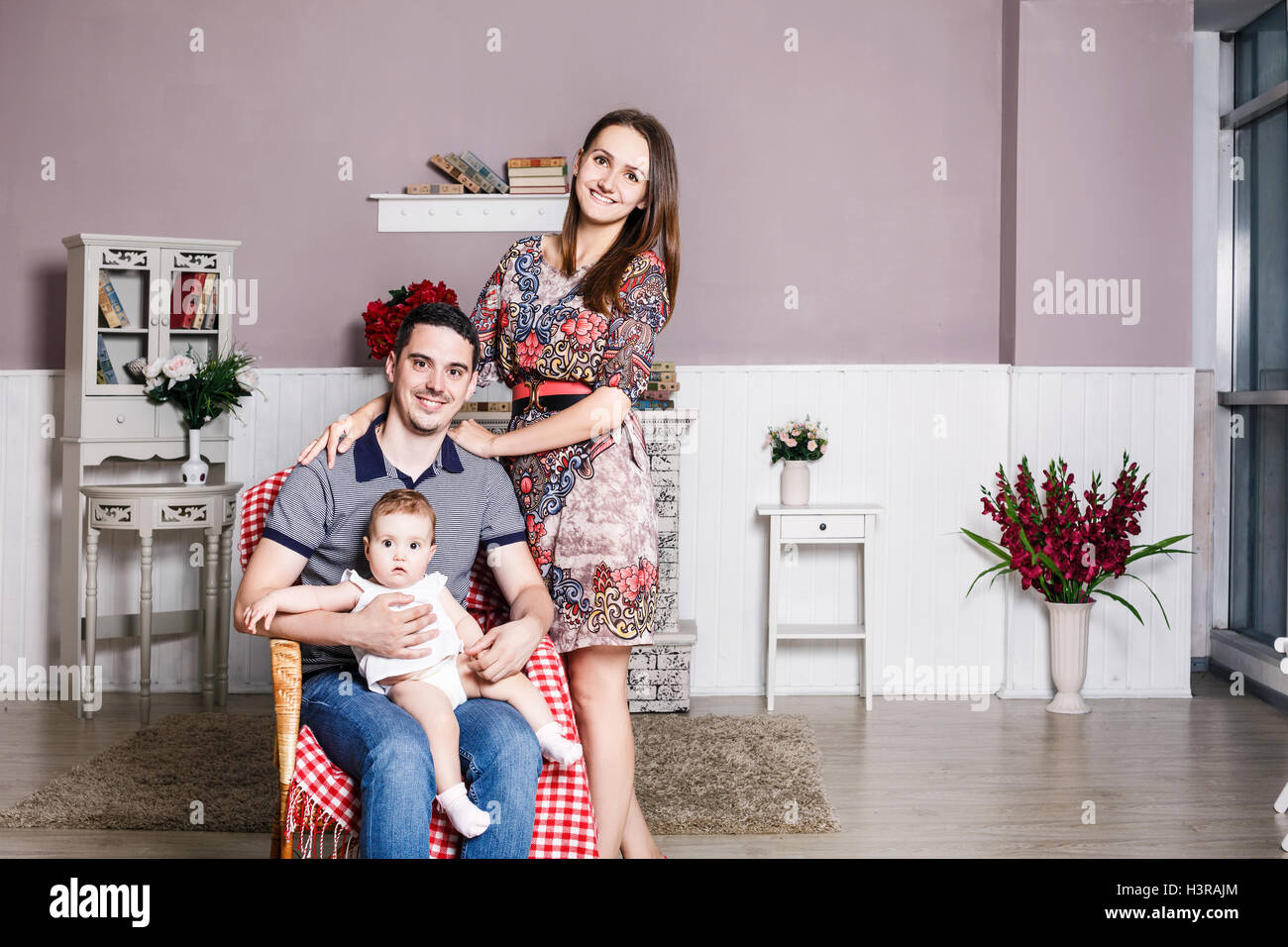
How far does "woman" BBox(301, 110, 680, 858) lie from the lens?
2057mm

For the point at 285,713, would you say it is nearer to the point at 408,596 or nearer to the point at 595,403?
the point at 408,596

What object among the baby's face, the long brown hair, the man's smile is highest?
the long brown hair

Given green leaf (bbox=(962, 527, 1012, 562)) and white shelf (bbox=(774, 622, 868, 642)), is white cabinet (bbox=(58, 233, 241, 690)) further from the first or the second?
green leaf (bbox=(962, 527, 1012, 562))

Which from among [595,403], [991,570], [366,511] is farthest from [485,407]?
[366,511]

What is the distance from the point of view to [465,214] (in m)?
4.22

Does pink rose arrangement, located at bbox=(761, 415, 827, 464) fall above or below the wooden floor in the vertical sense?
above

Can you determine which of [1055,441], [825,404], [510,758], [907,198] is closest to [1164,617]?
[1055,441]

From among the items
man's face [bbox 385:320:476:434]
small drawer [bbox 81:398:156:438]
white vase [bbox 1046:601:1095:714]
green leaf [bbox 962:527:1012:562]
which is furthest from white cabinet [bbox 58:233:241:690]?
white vase [bbox 1046:601:1095:714]

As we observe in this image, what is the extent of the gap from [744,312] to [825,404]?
1.54ft

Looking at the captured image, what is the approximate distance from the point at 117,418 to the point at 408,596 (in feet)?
8.51

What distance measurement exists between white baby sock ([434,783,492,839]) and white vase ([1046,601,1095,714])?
9.50 feet

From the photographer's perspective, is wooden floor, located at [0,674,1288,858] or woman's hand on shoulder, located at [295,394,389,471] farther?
wooden floor, located at [0,674,1288,858]

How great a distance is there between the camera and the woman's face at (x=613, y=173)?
80.8 inches
